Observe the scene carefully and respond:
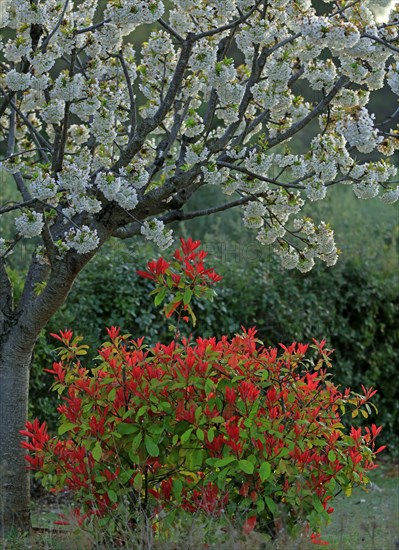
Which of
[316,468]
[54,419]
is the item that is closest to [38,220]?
[316,468]

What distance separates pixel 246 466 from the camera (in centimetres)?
354

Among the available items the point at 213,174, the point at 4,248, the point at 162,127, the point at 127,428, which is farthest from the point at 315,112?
the point at 127,428

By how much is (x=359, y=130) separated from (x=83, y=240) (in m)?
1.51

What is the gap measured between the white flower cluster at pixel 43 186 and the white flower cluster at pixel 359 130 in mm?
1537

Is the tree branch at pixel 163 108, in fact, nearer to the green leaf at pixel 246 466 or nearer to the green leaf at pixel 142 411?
the green leaf at pixel 142 411

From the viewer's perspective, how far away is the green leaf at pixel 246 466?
138 inches

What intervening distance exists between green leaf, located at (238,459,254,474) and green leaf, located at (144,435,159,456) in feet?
1.17

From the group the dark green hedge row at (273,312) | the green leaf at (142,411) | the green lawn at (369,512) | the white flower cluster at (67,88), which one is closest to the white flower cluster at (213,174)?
the white flower cluster at (67,88)

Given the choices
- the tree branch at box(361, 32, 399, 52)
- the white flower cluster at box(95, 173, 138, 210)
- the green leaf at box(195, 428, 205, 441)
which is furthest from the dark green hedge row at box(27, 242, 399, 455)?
the tree branch at box(361, 32, 399, 52)

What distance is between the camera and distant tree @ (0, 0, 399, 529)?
160 inches

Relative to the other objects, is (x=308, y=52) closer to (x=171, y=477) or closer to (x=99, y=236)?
(x=99, y=236)

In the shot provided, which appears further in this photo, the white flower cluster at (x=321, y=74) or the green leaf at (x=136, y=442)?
the white flower cluster at (x=321, y=74)

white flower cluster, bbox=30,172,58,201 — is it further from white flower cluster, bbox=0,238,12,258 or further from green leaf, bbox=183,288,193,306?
green leaf, bbox=183,288,193,306

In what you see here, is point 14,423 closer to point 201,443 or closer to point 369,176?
point 201,443
